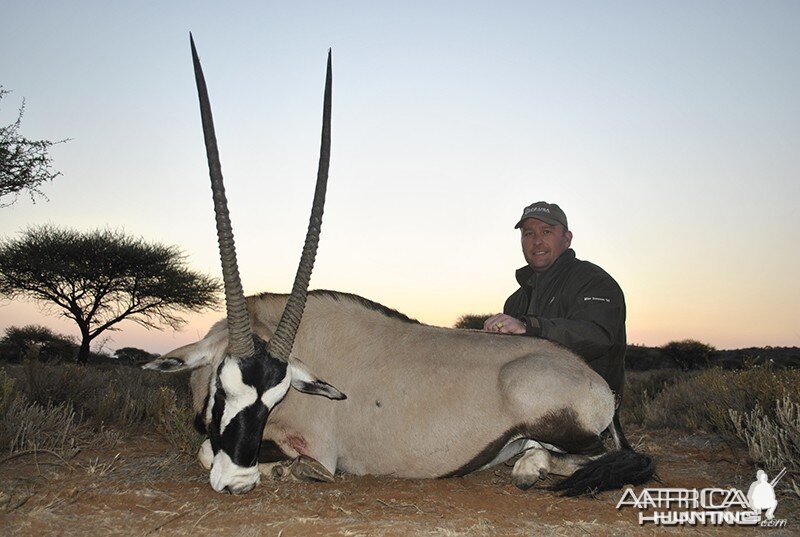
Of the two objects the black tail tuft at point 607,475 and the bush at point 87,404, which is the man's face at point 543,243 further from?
the bush at point 87,404

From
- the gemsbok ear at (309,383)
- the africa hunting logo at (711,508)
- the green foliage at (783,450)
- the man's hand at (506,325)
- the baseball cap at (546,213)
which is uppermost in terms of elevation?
the baseball cap at (546,213)

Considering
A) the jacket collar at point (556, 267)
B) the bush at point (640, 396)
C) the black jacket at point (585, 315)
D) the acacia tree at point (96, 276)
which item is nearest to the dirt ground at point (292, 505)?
the black jacket at point (585, 315)

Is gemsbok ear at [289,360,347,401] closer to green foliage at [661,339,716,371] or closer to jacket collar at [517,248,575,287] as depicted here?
jacket collar at [517,248,575,287]

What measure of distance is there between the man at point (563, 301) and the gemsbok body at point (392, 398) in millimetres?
429

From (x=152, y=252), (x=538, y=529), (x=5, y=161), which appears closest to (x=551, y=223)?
(x=538, y=529)

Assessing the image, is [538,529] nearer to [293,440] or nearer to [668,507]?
[668,507]

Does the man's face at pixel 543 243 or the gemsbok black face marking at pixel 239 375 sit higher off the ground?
the man's face at pixel 543 243

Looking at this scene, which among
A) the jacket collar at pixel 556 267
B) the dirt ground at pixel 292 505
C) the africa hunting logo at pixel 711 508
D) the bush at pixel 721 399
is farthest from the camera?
the bush at pixel 721 399

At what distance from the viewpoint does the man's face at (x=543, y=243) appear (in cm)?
603

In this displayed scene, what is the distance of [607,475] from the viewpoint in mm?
3848

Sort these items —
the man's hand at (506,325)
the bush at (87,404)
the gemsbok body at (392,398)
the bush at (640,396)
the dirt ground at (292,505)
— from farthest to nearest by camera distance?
1. the bush at (640,396)
2. the bush at (87,404)
3. the man's hand at (506,325)
4. the gemsbok body at (392,398)
5. the dirt ground at (292,505)

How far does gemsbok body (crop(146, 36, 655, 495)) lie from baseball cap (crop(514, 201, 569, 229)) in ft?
6.05

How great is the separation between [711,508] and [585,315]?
67.2 inches

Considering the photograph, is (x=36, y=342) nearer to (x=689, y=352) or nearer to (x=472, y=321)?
(x=472, y=321)
